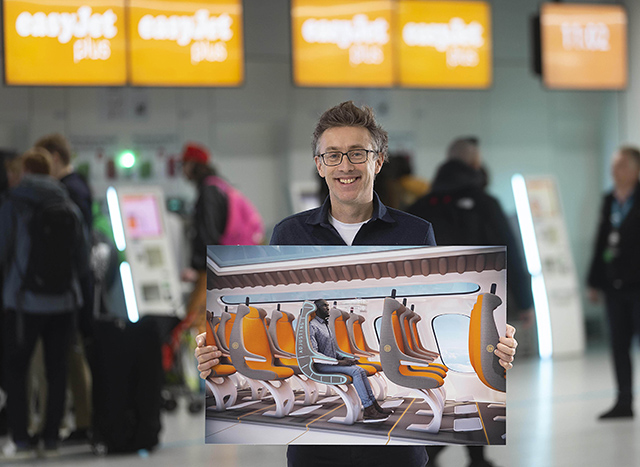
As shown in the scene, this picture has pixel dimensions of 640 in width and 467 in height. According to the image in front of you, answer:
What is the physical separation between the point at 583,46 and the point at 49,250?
3769 millimetres

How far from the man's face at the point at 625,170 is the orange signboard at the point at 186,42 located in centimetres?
246

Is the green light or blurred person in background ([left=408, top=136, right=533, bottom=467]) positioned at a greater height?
the green light

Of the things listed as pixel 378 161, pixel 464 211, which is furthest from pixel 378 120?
pixel 378 161

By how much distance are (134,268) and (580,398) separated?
12.2ft

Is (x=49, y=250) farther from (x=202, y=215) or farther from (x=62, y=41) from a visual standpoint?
(x=202, y=215)

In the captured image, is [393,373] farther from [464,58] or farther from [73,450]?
[464,58]

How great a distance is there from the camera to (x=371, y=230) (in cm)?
190

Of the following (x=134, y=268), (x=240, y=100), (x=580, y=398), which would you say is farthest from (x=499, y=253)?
(x=240, y=100)

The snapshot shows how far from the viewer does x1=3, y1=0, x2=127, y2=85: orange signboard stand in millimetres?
4473

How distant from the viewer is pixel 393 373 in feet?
5.65

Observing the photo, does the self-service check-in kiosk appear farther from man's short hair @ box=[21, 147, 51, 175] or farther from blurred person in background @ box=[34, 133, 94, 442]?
man's short hair @ box=[21, 147, 51, 175]

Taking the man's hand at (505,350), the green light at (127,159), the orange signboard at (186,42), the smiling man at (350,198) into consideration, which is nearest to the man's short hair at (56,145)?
the orange signboard at (186,42)

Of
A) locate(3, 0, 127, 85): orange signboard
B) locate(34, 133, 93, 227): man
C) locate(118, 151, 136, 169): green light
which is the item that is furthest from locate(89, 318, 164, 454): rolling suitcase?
locate(118, 151, 136, 169): green light

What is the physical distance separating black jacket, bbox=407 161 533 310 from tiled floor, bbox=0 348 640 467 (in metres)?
1.01
